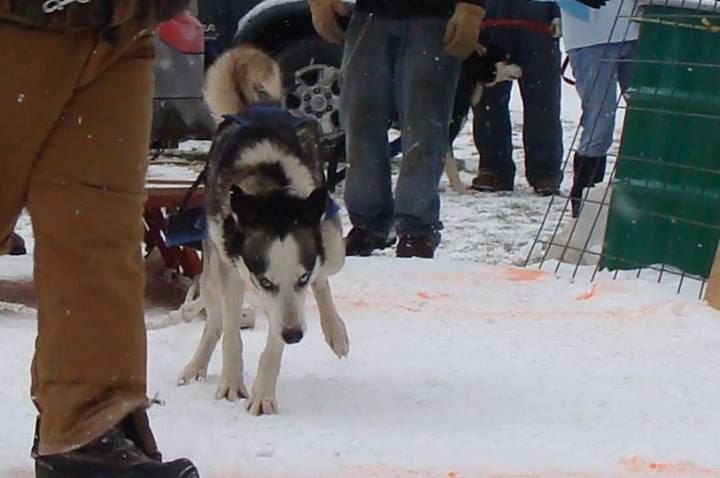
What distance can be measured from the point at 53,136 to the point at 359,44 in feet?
10.8

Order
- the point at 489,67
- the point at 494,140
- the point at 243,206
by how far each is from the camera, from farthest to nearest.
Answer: the point at 494,140, the point at 489,67, the point at 243,206

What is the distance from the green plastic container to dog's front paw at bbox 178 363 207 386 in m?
2.21

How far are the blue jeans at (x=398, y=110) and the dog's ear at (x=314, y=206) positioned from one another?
194cm

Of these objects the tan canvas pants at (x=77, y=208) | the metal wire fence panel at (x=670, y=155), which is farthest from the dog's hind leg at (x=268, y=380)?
the metal wire fence panel at (x=670, y=155)

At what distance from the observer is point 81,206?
2553 mm

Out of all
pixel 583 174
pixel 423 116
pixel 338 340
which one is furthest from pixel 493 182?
pixel 338 340

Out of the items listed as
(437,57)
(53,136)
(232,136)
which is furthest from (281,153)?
(437,57)

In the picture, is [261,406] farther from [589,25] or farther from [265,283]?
[589,25]

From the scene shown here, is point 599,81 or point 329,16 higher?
point 329,16

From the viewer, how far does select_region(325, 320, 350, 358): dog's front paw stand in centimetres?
400

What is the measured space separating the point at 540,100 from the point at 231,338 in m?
5.54

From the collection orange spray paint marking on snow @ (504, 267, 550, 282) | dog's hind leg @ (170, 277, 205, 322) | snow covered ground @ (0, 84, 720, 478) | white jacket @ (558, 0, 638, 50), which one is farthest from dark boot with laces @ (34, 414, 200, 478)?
white jacket @ (558, 0, 638, 50)

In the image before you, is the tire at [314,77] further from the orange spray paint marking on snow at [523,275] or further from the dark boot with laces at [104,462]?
the dark boot with laces at [104,462]

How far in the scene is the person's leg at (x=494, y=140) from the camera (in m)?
8.88
